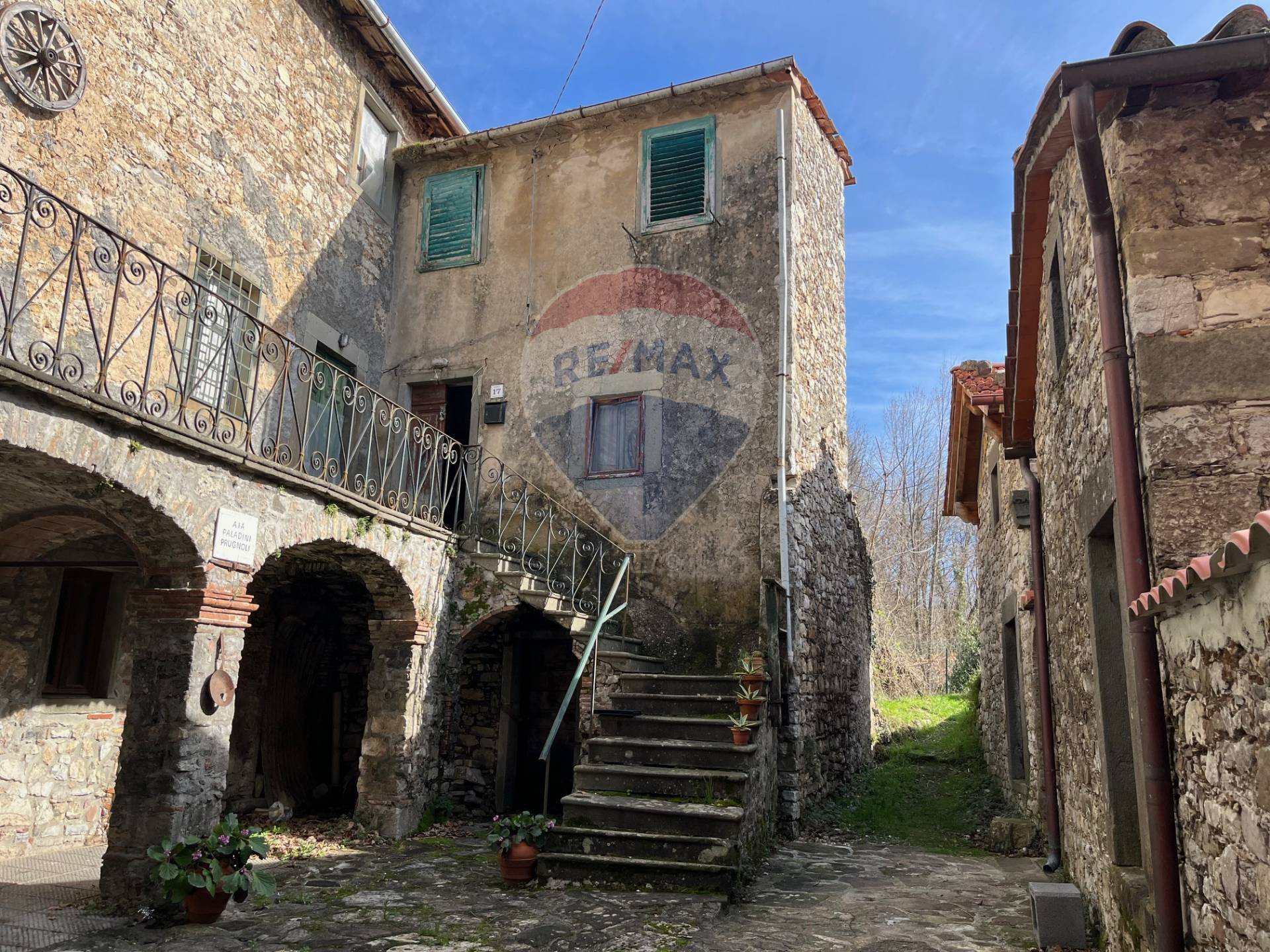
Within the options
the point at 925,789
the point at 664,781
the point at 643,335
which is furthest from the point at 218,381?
the point at 925,789

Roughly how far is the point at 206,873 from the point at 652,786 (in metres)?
2.96

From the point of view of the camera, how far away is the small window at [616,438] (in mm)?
9367

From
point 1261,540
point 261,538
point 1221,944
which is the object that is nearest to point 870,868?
point 1221,944

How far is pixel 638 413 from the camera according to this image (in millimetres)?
9422

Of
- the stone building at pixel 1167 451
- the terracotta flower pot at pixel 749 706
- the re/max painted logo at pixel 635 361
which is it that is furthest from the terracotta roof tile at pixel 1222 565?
the re/max painted logo at pixel 635 361

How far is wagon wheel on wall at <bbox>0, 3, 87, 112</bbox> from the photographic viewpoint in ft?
20.6

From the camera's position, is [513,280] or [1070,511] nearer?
[1070,511]

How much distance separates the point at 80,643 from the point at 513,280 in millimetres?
5679

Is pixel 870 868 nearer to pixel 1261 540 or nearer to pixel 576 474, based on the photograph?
pixel 576 474

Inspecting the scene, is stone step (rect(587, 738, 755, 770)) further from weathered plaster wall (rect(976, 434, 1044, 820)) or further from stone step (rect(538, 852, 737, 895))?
weathered plaster wall (rect(976, 434, 1044, 820))

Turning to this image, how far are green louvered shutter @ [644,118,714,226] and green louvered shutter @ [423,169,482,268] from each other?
2.17 meters

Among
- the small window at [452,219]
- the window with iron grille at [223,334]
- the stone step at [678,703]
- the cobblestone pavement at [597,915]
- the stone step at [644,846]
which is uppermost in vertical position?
the small window at [452,219]

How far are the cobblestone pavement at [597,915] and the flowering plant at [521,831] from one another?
30cm

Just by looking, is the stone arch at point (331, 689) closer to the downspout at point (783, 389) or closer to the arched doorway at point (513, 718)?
the arched doorway at point (513, 718)
